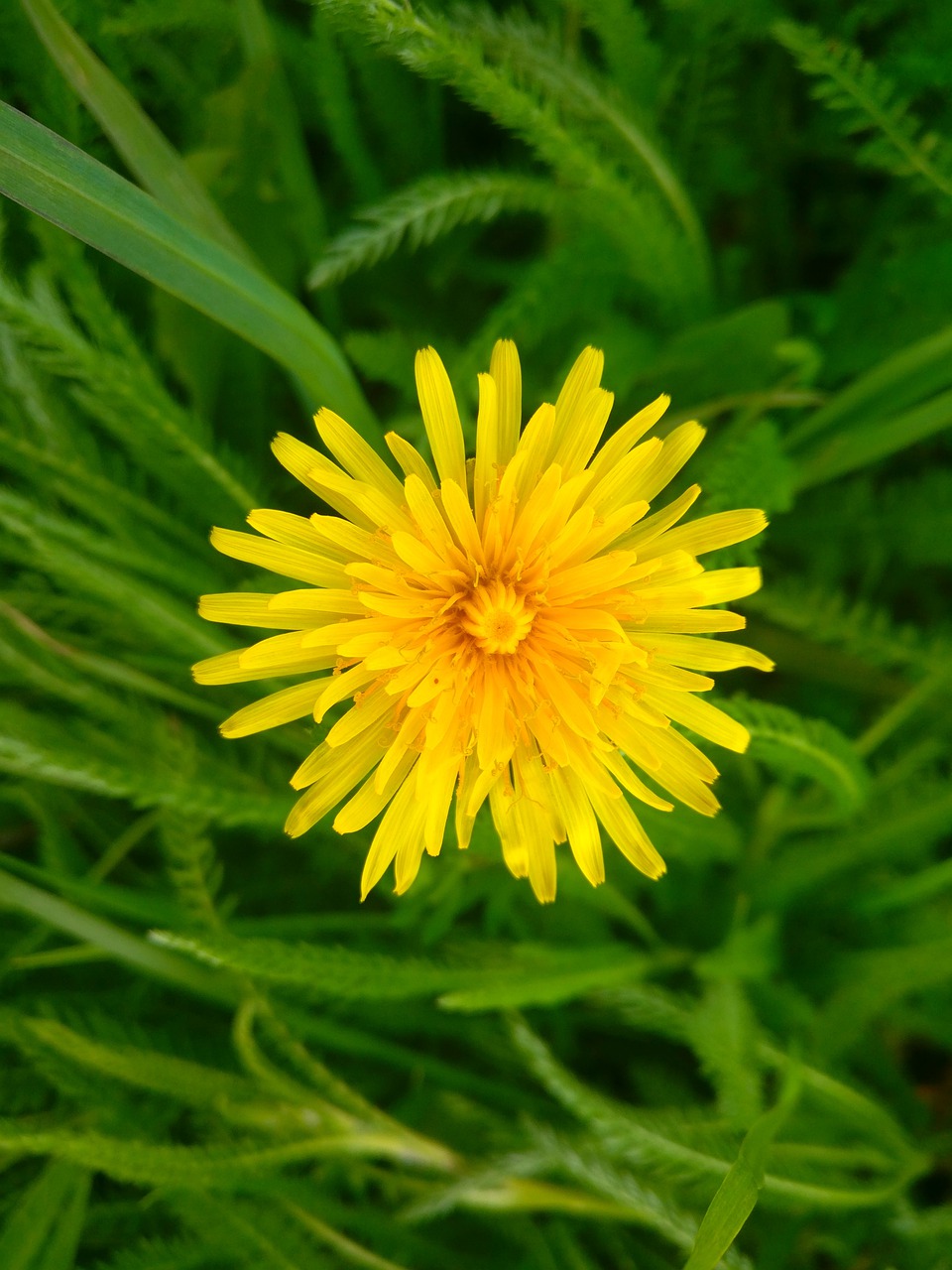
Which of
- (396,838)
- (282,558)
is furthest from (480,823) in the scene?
(282,558)

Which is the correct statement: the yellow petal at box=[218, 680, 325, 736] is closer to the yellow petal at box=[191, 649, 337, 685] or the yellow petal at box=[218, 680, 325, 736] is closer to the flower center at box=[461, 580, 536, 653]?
the yellow petal at box=[191, 649, 337, 685]

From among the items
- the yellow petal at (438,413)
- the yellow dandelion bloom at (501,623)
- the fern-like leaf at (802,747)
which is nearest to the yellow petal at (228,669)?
the yellow dandelion bloom at (501,623)

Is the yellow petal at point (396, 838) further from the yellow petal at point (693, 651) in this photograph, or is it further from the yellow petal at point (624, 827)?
the yellow petal at point (693, 651)

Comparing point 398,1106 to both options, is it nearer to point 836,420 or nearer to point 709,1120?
point 709,1120

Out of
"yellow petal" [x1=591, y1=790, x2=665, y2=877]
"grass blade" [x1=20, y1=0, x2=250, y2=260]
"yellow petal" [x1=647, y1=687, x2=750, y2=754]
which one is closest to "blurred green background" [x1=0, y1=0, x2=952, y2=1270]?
"grass blade" [x1=20, y1=0, x2=250, y2=260]

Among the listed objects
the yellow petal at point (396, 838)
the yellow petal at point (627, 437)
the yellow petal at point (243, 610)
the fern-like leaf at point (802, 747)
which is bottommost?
the yellow petal at point (396, 838)

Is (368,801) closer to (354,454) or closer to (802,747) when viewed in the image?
(354,454)
